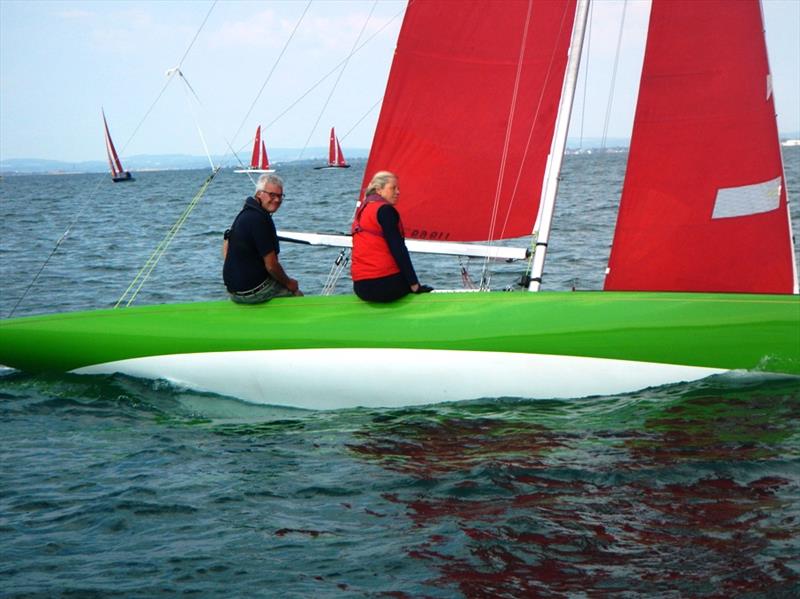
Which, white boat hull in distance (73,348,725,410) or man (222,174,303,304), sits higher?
man (222,174,303,304)

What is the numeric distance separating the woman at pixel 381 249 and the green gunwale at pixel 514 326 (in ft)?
0.39

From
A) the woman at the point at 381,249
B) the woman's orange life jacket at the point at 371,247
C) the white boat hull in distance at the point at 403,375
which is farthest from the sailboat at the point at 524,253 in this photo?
the woman's orange life jacket at the point at 371,247

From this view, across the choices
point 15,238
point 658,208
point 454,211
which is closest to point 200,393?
point 454,211

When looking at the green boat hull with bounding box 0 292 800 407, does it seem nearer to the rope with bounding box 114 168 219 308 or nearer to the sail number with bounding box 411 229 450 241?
the rope with bounding box 114 168 219 308

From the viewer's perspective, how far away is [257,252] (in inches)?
298

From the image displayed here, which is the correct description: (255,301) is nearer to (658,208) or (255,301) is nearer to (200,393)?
(200,393)

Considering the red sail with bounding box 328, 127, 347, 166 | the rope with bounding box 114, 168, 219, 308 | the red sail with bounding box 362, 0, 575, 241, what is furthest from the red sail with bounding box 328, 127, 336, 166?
the red sail with bounding box 362, 0, 575, 241

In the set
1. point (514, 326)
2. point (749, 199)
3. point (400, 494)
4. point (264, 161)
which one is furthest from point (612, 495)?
point (264, 161)

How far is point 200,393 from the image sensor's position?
764 cm

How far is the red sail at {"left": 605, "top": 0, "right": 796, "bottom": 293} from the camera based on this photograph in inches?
303

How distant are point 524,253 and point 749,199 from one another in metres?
1.81

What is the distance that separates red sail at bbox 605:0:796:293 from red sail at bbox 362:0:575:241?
1.03 metres

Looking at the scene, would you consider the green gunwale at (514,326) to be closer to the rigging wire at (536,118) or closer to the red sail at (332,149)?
the rigging wire at (536,118)

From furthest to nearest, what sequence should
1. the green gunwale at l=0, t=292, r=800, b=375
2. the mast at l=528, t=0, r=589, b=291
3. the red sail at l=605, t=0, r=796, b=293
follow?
the mast at l=528, t=0, r=589, b=291 → the red sail at l=605, t=0, r=796, b=293 → the green gunwale at l=0, t=292, r=800, b=375
